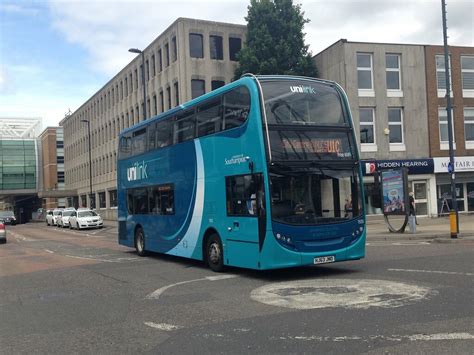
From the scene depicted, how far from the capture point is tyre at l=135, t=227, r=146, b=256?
671 inches

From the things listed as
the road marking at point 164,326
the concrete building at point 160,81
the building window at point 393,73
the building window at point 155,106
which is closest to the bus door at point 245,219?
the road marking at point 164,326

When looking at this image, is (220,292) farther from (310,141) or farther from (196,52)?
(196,52)

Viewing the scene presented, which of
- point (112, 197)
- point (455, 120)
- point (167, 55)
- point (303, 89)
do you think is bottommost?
point (112, 197)

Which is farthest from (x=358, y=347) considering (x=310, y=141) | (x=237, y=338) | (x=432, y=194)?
(x=432, y=194)

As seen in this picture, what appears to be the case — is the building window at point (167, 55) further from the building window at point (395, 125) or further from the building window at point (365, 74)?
the building window at point (395, 125)

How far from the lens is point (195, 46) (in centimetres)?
4009

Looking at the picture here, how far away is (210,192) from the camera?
12.5 meters

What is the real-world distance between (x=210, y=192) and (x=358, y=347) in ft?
23.6

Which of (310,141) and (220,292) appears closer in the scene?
(220,292)

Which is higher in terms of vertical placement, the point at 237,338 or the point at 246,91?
the point at 246,91

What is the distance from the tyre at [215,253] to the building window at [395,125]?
72.6 feet

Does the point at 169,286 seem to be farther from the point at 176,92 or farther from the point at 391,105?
the point at 176,92

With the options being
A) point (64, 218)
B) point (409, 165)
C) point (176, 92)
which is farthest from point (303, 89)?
point (64, 218)

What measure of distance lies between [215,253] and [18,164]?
319ft
